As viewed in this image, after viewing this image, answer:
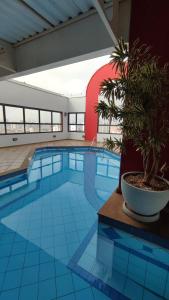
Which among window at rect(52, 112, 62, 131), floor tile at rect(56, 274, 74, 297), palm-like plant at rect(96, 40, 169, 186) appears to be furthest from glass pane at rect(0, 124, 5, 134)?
floor tile at rect(56, 274, 74, 297)

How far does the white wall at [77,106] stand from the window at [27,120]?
1060 millimetres

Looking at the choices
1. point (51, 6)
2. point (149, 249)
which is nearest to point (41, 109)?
point (51, 6)

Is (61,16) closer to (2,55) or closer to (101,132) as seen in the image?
(2,55)

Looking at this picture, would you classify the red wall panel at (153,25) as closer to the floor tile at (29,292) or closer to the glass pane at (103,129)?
the floor tile at (29,292)

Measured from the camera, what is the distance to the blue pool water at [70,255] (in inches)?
52.6

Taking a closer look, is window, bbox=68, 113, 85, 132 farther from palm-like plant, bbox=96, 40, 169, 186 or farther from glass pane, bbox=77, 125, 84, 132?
palm-like plant, bbox=96, 40, 169, 186

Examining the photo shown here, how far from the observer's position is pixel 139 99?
1.56 metres

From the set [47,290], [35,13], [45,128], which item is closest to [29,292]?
[47,290]

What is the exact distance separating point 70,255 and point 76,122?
9535 millimetres

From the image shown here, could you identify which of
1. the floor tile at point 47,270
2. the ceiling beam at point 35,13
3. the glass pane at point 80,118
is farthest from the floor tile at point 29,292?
the glass pane at point 80,118

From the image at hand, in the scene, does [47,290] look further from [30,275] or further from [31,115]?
[31,115]

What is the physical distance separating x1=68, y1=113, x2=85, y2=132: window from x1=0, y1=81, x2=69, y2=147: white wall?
0.44 metres

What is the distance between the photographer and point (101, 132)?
30.9ft

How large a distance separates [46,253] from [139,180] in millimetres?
1466
